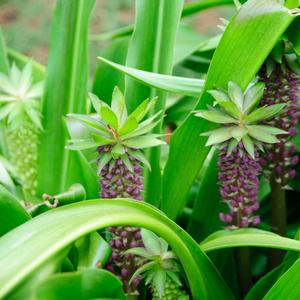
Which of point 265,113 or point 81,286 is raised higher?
point 265,113

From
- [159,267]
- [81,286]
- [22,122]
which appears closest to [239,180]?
[159,267]

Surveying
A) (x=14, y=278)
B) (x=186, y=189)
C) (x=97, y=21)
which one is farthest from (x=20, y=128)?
(x=97, y=21)

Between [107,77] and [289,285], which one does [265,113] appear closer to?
[289,285]

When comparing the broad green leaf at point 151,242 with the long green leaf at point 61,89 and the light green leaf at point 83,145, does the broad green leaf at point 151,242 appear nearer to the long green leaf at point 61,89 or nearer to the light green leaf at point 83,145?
the light green leaf at point 83,145

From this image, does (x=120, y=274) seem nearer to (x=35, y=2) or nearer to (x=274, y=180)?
(x=274, y=180)

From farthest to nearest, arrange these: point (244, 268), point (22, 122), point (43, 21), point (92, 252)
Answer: point (43, 21) → point (22, 122) → point (244, 268) → point (92, 252)

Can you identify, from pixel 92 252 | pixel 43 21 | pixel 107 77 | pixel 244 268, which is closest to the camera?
pixel 92 252

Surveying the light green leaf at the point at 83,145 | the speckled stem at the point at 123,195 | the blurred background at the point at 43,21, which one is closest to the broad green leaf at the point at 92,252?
the speckled stem at the point at 123,195
